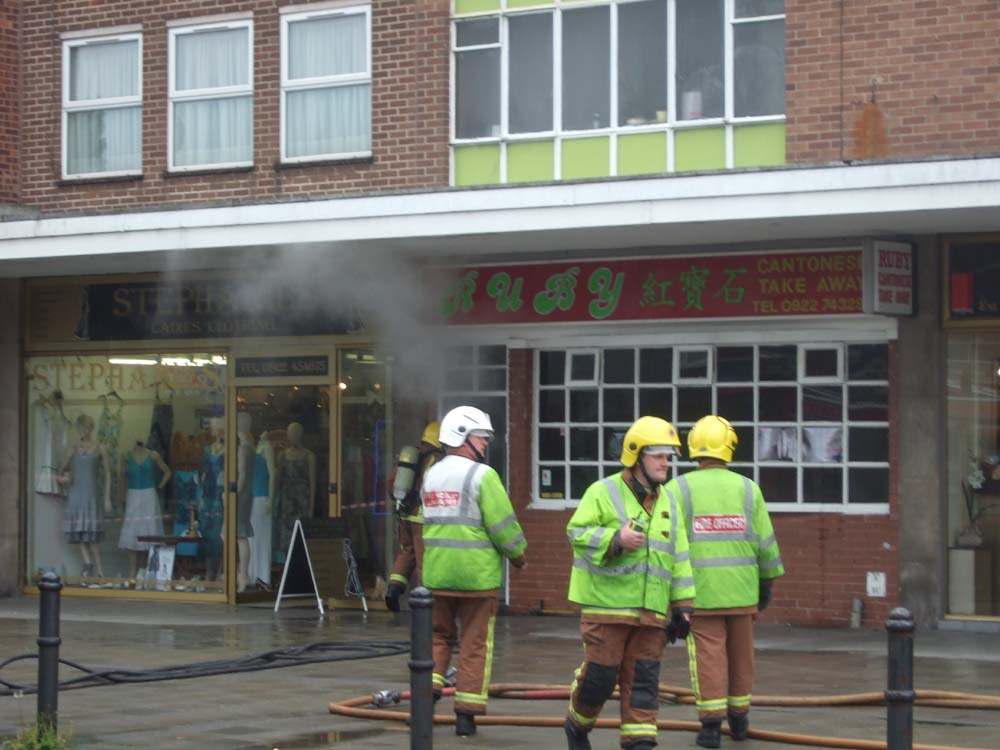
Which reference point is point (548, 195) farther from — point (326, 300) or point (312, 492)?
point (312, 492)

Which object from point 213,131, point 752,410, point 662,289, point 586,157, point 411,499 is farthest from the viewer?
point 213,131

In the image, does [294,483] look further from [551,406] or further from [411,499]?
[411,499]

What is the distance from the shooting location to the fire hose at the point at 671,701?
9.24 metres

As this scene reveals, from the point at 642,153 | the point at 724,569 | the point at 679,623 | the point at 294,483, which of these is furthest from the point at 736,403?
the point at 679,623

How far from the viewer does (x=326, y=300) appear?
17.3 meters

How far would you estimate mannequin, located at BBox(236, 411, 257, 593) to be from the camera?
1814cm

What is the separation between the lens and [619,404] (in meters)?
16.5

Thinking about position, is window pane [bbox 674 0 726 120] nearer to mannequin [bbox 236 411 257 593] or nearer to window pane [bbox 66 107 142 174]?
mannequin [bbox 236 411 257 593]

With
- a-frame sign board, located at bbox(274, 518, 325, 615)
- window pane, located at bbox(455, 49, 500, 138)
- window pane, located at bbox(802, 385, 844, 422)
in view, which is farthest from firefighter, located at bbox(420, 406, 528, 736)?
window pane, located at bbox(455, 49, 500, 138)

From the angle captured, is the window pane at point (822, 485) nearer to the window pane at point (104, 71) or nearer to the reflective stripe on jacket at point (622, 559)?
the reflective stripe on jacket at point (622, 559)

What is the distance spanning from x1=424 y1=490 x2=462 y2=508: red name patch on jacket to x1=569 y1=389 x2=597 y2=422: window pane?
6799 millimetres

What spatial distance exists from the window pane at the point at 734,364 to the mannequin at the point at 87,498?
7082 mm

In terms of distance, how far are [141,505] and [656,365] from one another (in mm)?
6102

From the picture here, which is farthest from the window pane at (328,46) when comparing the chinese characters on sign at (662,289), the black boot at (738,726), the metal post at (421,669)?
the metal post at (421,669)
